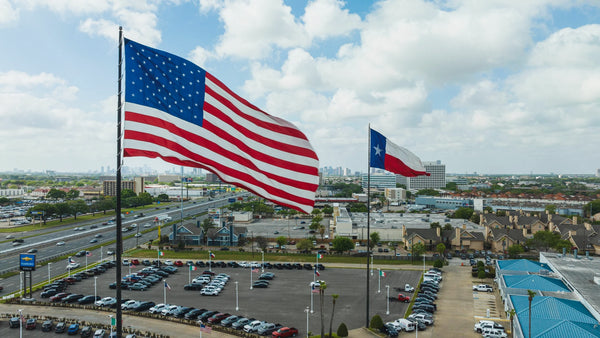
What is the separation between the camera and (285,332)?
2967 cm

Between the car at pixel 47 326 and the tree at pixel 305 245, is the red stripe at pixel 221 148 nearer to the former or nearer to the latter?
the car at pixel 47 326

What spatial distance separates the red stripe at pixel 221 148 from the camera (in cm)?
1046

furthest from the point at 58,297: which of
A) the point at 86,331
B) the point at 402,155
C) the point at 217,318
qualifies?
the point at 402,155

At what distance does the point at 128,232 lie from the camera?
8444 centimetres

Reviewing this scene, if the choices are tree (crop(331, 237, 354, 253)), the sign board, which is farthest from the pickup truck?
the sign board

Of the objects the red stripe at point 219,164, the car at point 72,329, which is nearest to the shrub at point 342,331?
the red stripe at point 219,164

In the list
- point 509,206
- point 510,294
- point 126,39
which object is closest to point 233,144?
point 126,39

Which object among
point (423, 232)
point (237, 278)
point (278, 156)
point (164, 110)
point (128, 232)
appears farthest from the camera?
point (128, 232)

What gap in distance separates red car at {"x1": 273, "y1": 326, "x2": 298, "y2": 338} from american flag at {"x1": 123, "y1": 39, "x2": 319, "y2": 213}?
2051 centimetres

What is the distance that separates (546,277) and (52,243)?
75.9m

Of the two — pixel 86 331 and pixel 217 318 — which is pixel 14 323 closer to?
pixel 86 331

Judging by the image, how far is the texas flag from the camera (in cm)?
2370

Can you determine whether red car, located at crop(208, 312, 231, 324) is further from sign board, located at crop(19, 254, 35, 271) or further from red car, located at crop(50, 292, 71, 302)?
sign board, located at crop(19, 254, 35, 271)

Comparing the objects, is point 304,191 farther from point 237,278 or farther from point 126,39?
point 237,278
